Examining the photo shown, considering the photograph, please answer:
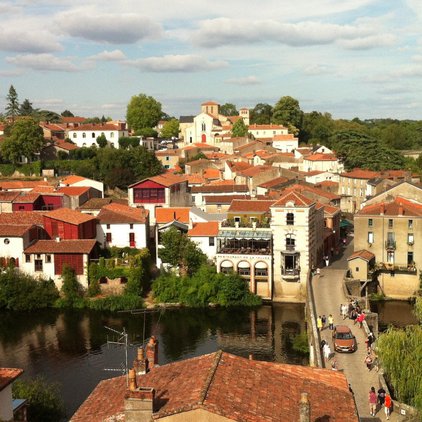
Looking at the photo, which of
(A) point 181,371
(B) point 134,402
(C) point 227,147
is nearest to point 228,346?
(A) point 181,371

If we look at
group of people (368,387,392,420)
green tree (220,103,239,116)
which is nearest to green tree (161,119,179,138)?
green tree (220,103,239,116)

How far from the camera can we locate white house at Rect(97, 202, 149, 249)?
54156 mm

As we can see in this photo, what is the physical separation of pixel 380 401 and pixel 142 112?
99.0 metres

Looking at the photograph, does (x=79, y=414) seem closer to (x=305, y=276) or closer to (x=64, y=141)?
(x=305, y=276)

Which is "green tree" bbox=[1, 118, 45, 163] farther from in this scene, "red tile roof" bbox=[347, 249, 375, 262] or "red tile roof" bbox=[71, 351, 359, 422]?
"red tile roof" bbox=[71, 351, 359, 422]

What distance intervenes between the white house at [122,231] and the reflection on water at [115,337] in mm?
8605

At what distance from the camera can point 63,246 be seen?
165 feet

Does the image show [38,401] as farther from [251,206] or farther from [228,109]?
[228,109]

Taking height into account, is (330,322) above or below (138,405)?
below

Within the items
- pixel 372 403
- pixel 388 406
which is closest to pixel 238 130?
pixel 372 403

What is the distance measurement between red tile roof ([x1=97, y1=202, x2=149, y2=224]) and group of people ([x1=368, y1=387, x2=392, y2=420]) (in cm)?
3240

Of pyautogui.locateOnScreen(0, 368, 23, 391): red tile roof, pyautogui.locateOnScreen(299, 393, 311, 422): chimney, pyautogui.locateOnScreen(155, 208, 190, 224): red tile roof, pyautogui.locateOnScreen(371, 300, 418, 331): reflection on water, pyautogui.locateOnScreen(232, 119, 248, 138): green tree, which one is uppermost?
pyautogui.locateOnScreen(232, 119, 248, 138): green tree

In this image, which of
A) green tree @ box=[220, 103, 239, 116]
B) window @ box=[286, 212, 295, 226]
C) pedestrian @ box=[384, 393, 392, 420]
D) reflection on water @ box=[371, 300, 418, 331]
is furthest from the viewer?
green tree @ box=[220, 103, 239, 116]

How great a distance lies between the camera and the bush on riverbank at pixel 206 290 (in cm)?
4822
